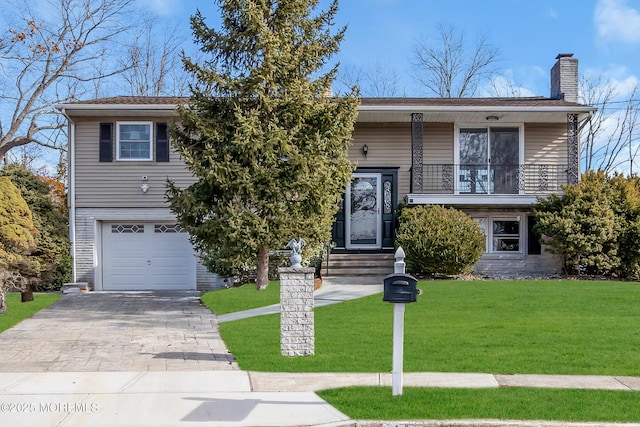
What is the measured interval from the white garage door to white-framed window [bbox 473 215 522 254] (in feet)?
A: 30.2

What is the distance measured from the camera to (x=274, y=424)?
5.04 meters

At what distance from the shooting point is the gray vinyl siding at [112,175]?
58.0 feet

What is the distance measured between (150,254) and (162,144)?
11.3 ft

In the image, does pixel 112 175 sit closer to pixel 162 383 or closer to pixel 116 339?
pixel 116 339

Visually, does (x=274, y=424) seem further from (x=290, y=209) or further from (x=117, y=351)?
(x=290, y=209)

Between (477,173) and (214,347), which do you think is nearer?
(214,347)

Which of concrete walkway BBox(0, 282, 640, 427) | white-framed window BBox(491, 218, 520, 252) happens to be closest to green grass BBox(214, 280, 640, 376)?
concrete walkway BBox(0, 282, 640, 427)

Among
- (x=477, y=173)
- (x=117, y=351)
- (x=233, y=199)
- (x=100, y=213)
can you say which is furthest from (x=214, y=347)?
(x=477, y=173)

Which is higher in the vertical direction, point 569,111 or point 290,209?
point 569,111

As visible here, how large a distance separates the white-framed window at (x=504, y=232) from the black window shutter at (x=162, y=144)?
9.83m

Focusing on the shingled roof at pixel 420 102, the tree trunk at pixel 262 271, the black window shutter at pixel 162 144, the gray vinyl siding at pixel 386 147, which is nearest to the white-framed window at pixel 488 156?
the shingled roof at pixel 420 102

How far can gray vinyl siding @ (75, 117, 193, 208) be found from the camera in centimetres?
1767

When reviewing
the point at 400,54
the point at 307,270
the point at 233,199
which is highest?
the point at 400,54

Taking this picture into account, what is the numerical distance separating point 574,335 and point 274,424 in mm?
5468
